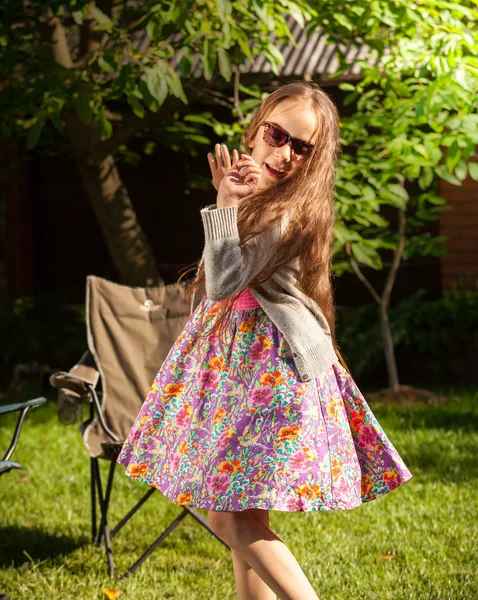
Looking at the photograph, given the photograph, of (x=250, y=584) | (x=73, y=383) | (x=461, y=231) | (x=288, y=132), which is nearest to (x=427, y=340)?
(x=461, y=231)

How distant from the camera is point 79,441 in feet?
18.1

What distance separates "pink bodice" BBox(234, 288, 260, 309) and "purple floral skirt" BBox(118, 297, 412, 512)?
15mm

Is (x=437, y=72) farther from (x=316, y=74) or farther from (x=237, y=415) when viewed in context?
(x=316, y=74)

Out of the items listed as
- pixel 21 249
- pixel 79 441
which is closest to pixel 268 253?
pixel 79 441

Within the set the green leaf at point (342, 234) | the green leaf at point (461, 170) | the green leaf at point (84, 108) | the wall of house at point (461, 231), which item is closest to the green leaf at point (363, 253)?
the green leaf at point (342, 234)

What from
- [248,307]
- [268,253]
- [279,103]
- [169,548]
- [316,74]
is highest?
[279,103]

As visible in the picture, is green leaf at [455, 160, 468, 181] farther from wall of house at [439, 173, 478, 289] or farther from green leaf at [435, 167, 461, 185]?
wall of house at [439, 173, 478, 289]

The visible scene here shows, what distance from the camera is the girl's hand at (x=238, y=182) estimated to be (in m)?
2.12

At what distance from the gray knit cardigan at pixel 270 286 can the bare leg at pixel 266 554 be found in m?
0.39

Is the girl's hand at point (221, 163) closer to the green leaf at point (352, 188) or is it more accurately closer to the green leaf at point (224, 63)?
the green leaf at point (224, 63)

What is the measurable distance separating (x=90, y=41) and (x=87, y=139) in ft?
2.26

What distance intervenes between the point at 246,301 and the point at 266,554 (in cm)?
63

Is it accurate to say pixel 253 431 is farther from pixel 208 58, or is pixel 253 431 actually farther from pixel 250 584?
pixel 208 58

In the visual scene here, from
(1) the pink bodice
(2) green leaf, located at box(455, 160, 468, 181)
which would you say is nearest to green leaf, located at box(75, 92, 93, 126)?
(2) green leaf, located at box(455, 160, 468, 181)
